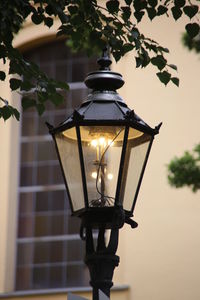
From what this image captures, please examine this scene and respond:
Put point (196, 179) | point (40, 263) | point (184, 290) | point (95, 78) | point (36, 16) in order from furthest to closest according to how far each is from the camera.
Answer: point (40, 263), point (184, 290), point (196, 179), point (36, 16), point (95, 78)

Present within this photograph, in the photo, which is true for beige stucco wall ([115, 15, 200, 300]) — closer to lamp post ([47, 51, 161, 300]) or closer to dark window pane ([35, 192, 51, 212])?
dark window pane ([35, 192, 51, 212])

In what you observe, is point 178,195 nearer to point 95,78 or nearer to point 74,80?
point 74,80

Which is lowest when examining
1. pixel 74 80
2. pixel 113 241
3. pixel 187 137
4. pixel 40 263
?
pixel 113 241

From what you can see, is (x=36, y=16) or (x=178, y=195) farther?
(x=178, y=195)

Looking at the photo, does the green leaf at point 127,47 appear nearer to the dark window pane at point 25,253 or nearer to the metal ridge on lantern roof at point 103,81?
the metal ridge on lantern roof at point 103,81

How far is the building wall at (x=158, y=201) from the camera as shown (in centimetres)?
1319

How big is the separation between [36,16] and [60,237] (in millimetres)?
7577

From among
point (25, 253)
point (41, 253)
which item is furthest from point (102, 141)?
point (25, 253)

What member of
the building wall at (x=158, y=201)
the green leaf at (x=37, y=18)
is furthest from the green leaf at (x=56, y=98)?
the building wall at (x=158, y=201)

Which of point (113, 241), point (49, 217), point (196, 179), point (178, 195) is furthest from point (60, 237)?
point (113, 241)

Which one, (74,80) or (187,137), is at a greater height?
(74,80)

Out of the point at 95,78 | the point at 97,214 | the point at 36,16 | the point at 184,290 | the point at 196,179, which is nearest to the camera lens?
the point at 97,214

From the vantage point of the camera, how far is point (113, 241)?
19.9 ft

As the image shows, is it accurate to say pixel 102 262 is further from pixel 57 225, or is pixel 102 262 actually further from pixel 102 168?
pixel 57 225
